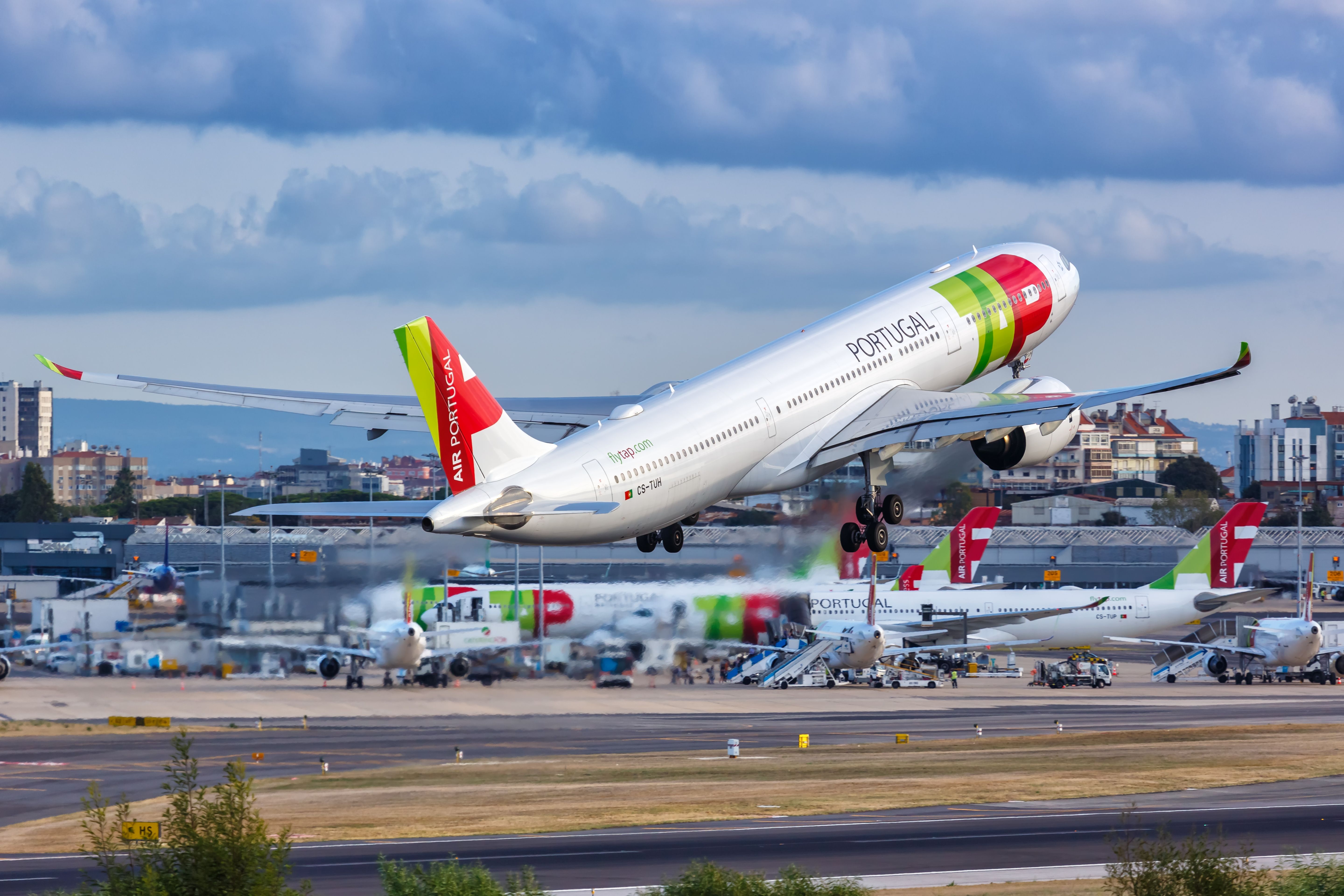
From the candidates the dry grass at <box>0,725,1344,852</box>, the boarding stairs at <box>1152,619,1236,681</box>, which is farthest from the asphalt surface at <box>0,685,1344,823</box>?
the boarding stairs at <box>1152,619,1236,681</box>

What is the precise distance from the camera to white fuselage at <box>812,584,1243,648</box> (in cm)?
11700

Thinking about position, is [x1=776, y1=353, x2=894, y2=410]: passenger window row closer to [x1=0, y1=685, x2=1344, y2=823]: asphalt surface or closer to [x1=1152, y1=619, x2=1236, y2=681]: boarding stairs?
[x1=0, y1=685, x2=1344, y2=823]: asphalt surface

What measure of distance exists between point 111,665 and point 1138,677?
238 ft

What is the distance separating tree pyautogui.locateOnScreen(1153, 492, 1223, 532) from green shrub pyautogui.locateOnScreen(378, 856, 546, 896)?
152 metres

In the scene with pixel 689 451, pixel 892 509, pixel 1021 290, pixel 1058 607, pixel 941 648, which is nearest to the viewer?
pixel 689 451

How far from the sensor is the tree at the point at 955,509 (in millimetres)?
126062

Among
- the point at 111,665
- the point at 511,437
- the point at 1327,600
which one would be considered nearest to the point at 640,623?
the point at 111,665

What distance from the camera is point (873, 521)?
140 feet

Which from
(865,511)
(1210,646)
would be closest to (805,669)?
(1210,646)

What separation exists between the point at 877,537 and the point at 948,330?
7654 millimetres

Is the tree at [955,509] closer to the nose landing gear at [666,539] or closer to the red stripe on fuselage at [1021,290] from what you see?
the red stripe on fuselage at [1021,290]

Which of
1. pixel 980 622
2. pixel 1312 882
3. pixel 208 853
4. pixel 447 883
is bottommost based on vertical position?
pixel 1312 882

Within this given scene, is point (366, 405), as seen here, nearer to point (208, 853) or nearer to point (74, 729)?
point (208, 853)

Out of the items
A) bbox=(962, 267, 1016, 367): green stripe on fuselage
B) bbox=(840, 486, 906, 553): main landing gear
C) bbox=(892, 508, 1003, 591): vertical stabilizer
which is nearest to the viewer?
bbox=(840, 486, 906, 553): main landing gear
